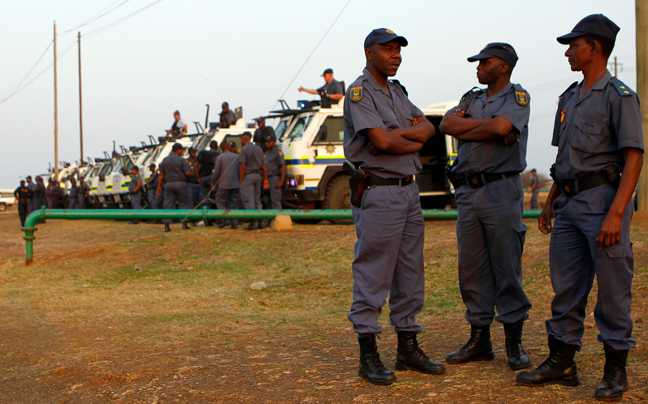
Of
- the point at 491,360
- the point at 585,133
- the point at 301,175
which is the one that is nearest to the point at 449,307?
the point at 491,360

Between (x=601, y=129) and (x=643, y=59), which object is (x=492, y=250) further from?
(x=643, y=59)

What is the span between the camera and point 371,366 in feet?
12.4

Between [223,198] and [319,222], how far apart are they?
6.62 feet

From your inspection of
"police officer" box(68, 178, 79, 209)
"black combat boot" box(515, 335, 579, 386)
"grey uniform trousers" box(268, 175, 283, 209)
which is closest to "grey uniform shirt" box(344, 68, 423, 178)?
"black combat boot" box(515, 335, 579, 386)

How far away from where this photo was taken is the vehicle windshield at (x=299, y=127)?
13516 mm

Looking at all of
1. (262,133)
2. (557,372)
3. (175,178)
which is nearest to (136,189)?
(175,178)

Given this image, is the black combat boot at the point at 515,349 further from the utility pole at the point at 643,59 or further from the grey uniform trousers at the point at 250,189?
the grey uniform trousers at the point at 250,189

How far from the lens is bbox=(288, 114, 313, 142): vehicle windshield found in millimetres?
13516

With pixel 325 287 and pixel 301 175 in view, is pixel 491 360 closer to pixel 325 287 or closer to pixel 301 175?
pixel 325 287

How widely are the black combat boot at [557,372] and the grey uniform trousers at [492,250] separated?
0.48m

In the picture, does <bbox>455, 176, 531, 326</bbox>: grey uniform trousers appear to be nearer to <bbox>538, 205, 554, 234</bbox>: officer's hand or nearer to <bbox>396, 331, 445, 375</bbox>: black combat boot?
<bbox>538, 205, 554, 234</bbox>: officer's hand

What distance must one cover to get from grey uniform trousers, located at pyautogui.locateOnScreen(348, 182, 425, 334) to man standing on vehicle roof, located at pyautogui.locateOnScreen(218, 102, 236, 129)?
1337 centimetres

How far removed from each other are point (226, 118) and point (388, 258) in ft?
44.8

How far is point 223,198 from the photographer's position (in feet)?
43.8
